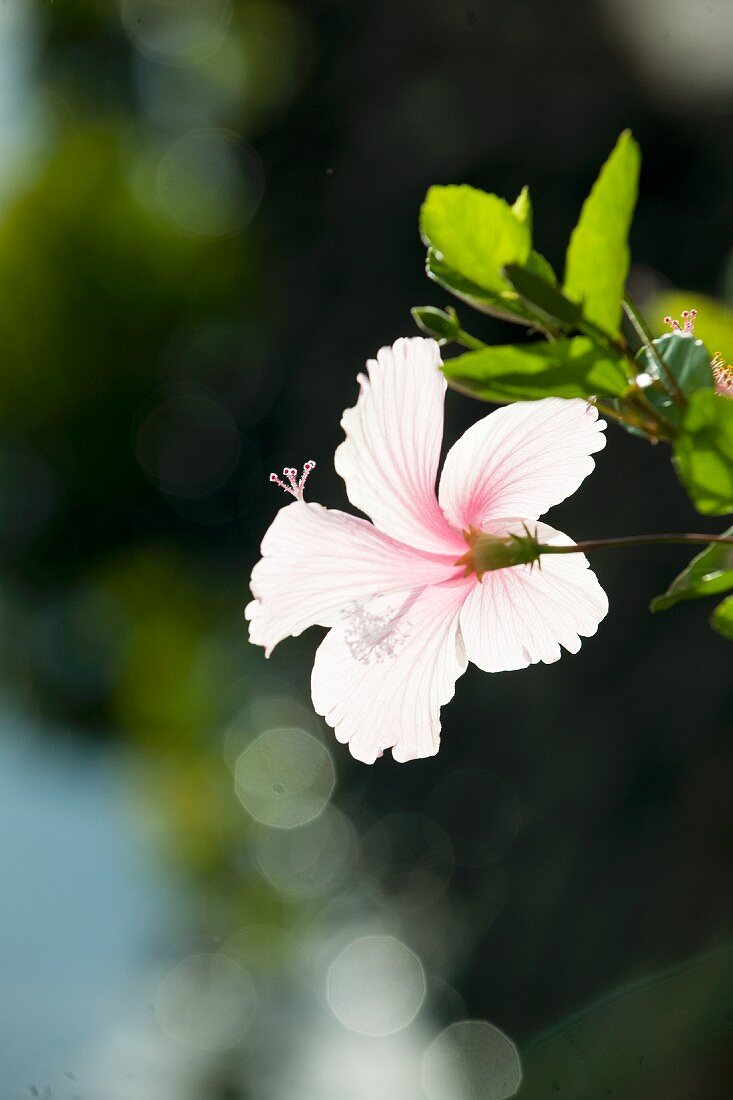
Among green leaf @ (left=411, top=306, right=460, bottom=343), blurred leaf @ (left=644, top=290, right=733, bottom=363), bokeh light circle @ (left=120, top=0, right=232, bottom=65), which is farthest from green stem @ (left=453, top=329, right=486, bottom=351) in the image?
bokeh light circle @ (left=120, top=0, right=232, bottom=65)

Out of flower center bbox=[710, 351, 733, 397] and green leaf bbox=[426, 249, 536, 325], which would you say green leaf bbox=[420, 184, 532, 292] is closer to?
green leaf bbox=[426, 249, 536, 325]

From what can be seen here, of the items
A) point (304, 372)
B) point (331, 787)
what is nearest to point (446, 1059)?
point (331, 787)

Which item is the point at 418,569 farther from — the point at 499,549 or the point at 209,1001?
the point at 209,1001

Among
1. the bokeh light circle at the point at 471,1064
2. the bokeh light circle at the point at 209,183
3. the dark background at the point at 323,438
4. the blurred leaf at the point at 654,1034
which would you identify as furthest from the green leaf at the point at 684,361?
the bokeh light circle at the point at 209,183

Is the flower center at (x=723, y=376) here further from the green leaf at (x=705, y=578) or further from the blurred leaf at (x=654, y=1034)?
the blurred leaf at (x=654, y=1034)

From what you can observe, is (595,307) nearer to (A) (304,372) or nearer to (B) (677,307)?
(B) (677,307)

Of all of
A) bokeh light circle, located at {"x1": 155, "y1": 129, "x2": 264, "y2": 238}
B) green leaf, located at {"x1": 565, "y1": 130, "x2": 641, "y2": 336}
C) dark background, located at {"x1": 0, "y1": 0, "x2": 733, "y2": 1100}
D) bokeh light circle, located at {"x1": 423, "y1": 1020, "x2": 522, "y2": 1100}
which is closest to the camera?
green leaf, located at {"x1": 565, "y1": 130, "x2": 641, "y2": 336}
